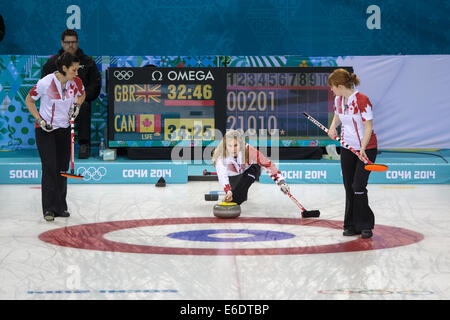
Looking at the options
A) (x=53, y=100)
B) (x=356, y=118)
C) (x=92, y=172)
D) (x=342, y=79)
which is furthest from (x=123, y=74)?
(x=356, y=118)

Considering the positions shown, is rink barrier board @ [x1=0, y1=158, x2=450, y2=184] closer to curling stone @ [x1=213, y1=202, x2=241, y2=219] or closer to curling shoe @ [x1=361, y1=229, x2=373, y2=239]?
curling stone @ [x1=213, y1=202, x2=241, y2=219]

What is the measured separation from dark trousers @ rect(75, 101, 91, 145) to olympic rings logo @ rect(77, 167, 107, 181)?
782 millimetres

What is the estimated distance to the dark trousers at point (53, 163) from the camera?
584 centimetres

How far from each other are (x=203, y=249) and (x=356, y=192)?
4.05ft

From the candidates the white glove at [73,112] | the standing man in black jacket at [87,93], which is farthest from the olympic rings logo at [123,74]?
the white glove at [73,112]

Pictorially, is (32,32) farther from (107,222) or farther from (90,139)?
(107,222)

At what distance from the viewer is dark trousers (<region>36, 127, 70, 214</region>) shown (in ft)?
19.2

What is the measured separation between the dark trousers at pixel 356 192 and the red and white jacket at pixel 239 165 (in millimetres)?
1062

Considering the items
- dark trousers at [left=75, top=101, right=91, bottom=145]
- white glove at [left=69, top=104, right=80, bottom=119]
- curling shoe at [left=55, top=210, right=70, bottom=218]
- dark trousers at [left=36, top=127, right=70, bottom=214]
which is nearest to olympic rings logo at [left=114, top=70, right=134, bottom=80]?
dark trousers at [left=75, top=101, right=91, bottom=145]

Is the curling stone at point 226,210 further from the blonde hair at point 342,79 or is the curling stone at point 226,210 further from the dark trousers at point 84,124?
the dark trousers at point 84,124

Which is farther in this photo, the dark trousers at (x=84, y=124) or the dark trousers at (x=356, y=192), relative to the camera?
the dark trousers at (x=84, y=124)

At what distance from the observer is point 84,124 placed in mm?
9594

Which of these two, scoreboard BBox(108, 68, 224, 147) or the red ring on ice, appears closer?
the red ring on ice

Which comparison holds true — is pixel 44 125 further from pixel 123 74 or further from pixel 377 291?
pixel 123 74
